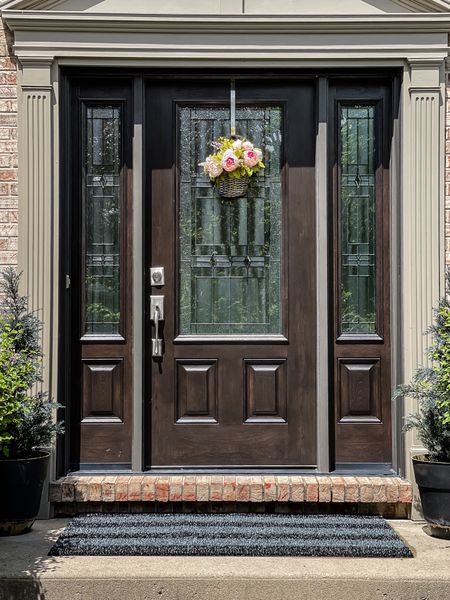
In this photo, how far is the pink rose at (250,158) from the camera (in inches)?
170

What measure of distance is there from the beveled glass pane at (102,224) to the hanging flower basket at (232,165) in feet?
1.77

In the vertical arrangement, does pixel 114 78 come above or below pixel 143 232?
above

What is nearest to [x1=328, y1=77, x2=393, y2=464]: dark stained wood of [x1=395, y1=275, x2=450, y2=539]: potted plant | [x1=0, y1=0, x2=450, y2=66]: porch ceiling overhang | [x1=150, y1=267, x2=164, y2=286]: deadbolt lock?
→ [x1=0, y1=0, x2=450, y2=66]: porch ceiling overhang

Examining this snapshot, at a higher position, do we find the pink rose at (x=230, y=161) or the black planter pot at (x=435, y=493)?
the pink rose at (x=230, y=161)

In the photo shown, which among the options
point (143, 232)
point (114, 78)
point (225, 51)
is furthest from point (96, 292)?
point (225, 51)

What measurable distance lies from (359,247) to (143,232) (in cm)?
124

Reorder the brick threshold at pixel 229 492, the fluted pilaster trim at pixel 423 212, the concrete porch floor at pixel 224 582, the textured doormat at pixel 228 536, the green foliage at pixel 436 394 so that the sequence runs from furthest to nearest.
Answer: the fluted pilaster trim at pixel 423 212 → the brick threshold at pixel 229 492 → the green foliage at pixel 436 394 → the textured doormat at pixel 228 536 → the concrete porch floor at pixel 224 582

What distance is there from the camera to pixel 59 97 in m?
4.25

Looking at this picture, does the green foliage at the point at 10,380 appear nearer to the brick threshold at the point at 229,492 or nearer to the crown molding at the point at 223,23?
the brick threshold at the point at 229,492

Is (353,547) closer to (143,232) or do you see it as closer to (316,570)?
(316,570)

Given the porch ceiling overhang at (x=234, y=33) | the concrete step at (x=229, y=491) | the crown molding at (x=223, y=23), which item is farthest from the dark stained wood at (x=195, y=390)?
the crown molding at (x=223, y=23)

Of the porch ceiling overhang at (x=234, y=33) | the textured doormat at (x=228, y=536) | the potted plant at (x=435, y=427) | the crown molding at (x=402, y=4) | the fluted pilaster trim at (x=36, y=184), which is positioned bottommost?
the textured doormat at (x=228, y=536)

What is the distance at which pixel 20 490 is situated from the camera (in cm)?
374

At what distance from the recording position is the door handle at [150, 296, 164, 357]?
4.35 meters
